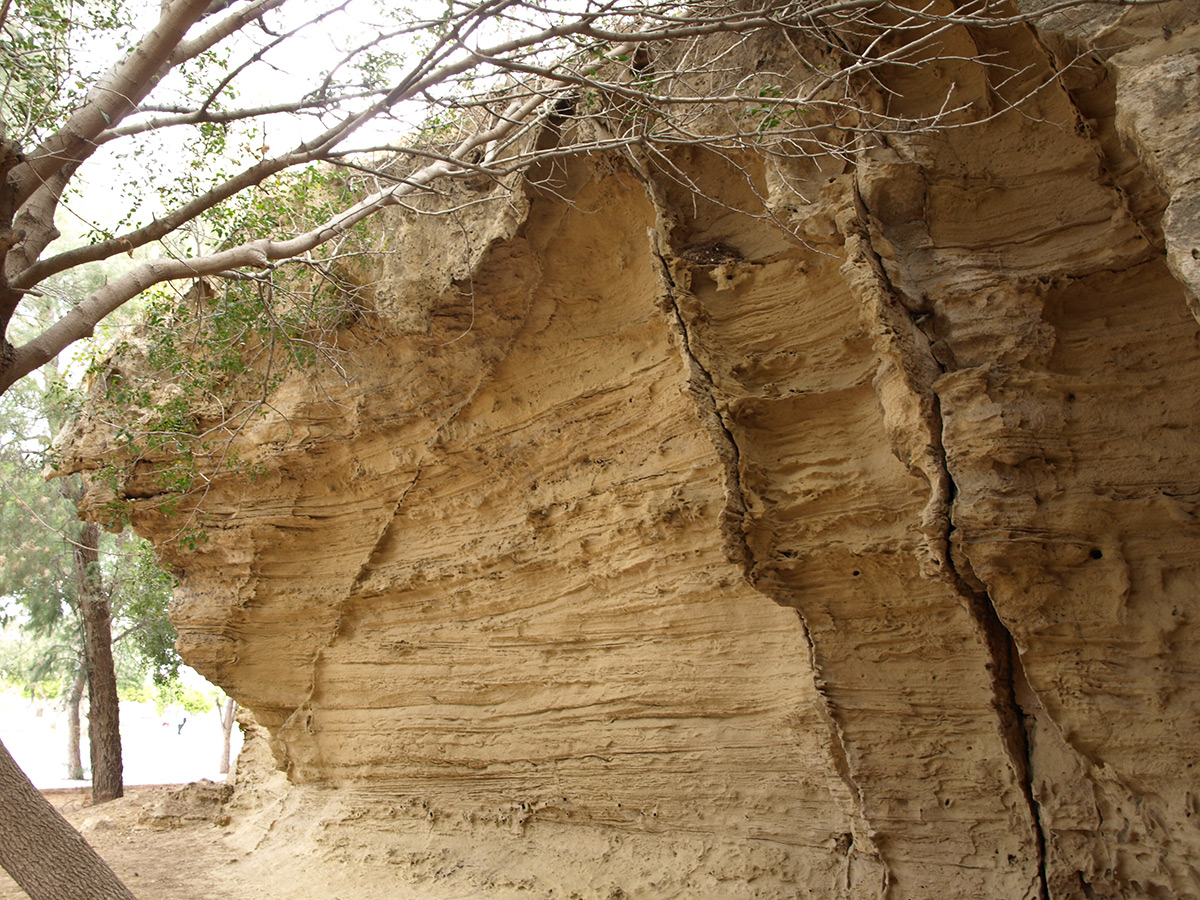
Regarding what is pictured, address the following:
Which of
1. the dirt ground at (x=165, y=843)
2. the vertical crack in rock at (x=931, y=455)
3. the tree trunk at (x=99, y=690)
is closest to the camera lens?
the vertical crack in rock at (x=931, y=455)

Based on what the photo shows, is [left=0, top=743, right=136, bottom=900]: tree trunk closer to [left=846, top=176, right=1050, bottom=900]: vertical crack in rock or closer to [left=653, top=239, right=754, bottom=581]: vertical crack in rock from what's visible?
[left=653, top=239, right=754, bottom=581]: vertical crack in rock

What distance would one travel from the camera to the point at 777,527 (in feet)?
15.8

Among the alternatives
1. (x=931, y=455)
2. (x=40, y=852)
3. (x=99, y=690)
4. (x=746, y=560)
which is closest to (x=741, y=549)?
(x=746, y=560)

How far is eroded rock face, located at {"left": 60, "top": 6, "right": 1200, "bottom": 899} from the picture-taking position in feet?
12.0

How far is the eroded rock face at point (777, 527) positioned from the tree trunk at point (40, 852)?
2665 mm

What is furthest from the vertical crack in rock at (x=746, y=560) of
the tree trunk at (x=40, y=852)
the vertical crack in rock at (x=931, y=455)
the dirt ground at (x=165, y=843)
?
the dirt ground at (x=165, y=843)

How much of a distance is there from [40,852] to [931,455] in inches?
193

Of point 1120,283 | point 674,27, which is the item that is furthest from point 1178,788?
point 674,27

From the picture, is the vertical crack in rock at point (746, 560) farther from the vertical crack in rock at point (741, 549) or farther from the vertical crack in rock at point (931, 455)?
the vertical crack in rock at point (931, 455)

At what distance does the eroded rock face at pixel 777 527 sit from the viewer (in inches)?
144

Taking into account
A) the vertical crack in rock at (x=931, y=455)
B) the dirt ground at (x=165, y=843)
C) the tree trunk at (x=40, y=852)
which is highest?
the vertical crack in rock at (x=931, y=455)

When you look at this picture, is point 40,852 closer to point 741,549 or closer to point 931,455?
point 741,549

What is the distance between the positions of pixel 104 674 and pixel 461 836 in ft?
25.8

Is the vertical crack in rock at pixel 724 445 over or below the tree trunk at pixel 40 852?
over
